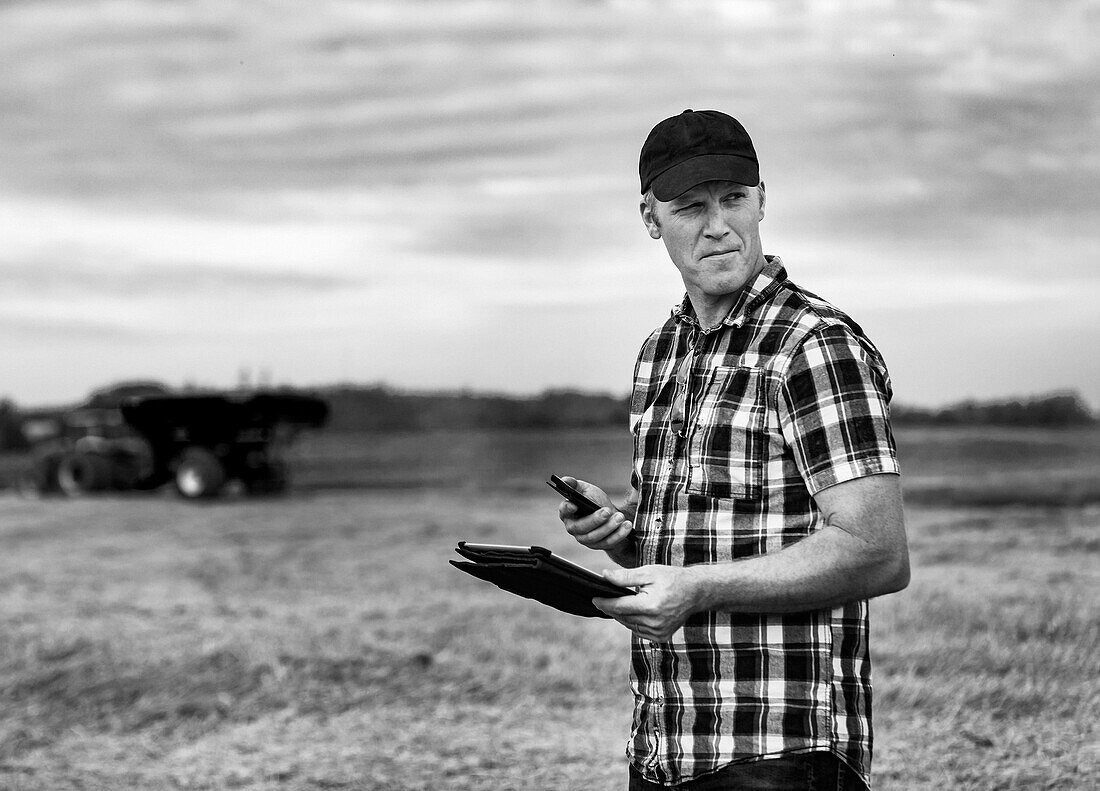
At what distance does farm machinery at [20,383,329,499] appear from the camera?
21.3 meters

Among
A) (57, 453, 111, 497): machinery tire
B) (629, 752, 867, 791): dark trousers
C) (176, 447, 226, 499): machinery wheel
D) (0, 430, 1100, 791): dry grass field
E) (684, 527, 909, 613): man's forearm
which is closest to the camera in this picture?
(684, 527, 909, 613): man's forearm

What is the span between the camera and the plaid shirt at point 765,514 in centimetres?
219

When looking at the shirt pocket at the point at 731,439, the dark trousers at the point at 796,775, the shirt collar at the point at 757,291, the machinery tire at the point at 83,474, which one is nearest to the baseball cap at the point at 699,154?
the shirt collar at the point at 757,291

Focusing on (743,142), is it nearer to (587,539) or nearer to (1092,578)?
(587,539)

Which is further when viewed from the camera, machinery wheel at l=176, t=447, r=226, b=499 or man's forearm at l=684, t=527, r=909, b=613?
machinery wheel at l=176, t=447, r=226, b=499

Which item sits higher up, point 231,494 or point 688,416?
point 688,416

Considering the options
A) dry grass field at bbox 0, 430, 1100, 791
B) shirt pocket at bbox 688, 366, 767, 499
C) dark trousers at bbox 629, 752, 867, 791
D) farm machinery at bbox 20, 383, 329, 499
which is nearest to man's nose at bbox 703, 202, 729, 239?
shirt pocket at bbox 688, 366, 767, 499

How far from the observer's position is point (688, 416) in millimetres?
2465

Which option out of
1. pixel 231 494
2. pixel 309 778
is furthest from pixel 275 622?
pixel 231 494

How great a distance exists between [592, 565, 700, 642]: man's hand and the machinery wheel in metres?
20.0

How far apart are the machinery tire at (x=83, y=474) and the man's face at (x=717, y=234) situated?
21.7m

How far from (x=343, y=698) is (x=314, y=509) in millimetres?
Result: 11335

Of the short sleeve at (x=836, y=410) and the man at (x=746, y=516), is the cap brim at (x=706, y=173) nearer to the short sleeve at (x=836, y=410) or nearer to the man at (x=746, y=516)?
the man at (x=746, y=516)

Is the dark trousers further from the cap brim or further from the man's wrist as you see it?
the cap brim
